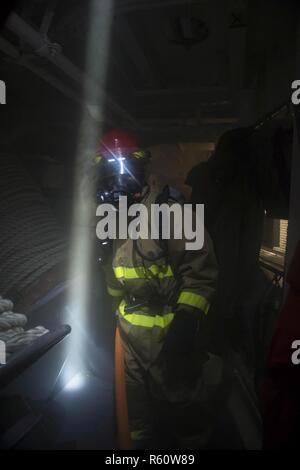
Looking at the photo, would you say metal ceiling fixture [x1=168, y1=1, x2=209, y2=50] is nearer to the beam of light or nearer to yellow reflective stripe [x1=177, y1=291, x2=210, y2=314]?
the beam of light

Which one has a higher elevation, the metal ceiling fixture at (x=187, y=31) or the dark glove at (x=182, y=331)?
the metal ceiling fixture at (x=187, y=31)

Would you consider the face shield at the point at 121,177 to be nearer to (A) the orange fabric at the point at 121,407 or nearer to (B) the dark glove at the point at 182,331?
(B) the dark glove at the point at 182,331

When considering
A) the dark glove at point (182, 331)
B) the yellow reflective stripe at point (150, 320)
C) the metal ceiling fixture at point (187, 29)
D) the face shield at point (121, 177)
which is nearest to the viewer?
the dark glove at point (182, 331)

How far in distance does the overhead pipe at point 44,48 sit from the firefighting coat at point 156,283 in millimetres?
1225

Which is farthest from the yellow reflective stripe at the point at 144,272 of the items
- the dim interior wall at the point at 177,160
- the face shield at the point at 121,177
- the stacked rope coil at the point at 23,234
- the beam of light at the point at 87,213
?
the dim interior wall at the point at 177,160

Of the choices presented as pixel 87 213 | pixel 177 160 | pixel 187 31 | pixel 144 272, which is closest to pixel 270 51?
pixel 187 31

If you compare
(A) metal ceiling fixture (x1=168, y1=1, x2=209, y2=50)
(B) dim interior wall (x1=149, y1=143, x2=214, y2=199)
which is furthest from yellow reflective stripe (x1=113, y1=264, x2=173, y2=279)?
(B) dim interior wall (x1=149, y1=143, x2=214, y2=199)

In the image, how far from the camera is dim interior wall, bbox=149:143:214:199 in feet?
13.0

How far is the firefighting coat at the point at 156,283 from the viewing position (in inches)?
70.4

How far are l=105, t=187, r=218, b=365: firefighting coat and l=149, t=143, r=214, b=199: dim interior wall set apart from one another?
2.05 metres

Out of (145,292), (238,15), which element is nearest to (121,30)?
(238,15)

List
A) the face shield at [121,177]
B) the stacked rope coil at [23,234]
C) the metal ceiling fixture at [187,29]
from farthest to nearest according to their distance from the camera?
the stacked rope coil at [23,234] < the metal ceiling fixture at [187,29] < the face shield at [121,177]
